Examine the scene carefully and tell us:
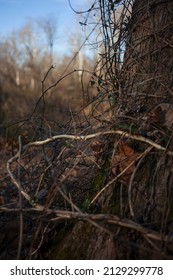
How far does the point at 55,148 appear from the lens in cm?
329

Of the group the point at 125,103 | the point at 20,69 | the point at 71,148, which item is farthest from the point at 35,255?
the point at 20,69

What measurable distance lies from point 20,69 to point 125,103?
135ft

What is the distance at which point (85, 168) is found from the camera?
12.2 feet

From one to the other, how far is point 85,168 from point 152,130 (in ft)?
3.79

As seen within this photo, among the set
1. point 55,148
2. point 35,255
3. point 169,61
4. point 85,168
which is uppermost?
point 169,61

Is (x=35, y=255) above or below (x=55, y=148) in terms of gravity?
below

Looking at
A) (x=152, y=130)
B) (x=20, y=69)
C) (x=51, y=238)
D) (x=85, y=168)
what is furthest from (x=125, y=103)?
(x=20, y=69)

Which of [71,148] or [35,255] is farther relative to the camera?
[71,148]

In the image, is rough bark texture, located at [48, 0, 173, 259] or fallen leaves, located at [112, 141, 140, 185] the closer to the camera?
rough bark texture, located at [48, 0, 173, 259]

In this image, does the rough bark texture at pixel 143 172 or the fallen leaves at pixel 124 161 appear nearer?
the rough bark texture at pixel 143 172

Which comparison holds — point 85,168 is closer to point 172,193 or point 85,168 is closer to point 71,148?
point 71,148

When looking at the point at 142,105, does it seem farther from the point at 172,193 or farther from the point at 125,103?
the point at 172,193
